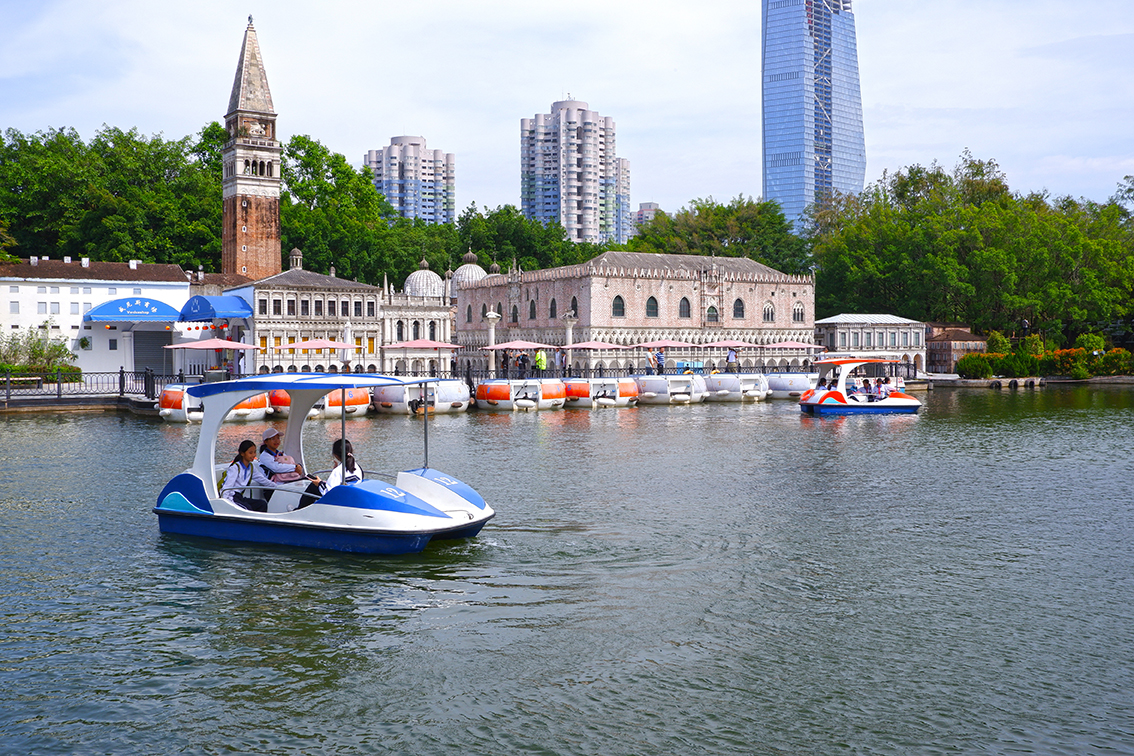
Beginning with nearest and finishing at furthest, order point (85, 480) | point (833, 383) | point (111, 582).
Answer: point (111, 582), point (85, 480), point (833, 383)

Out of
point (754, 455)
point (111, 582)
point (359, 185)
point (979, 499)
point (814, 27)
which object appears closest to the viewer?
point (111, 582)

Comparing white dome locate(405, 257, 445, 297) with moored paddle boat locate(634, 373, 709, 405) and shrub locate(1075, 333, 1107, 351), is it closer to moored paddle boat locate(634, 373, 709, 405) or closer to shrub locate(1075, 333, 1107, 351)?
moored paddle boat locate(634, 373, 709, 405)

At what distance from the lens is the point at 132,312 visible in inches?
2320

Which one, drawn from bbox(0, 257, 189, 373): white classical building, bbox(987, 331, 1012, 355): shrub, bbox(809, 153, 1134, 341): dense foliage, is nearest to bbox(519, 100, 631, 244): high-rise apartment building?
bbox(809, 153, 1134, 341): dense foliage

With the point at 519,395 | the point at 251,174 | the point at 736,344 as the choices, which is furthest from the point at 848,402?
the point at 251,174

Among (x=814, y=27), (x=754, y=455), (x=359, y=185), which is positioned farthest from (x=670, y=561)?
(x=814, y=27)

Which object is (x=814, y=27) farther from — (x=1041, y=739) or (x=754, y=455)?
(x=1041, y=739)

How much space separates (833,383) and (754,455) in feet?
59.9

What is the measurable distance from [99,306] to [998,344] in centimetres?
6319

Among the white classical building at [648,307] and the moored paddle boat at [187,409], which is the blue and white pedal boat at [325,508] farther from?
the white classical building at [648,307]

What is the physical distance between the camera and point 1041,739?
925 centimetres

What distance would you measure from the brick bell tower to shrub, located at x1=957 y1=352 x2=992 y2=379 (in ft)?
169

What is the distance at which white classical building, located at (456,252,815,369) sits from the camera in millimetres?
67688

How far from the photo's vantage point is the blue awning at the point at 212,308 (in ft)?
196
